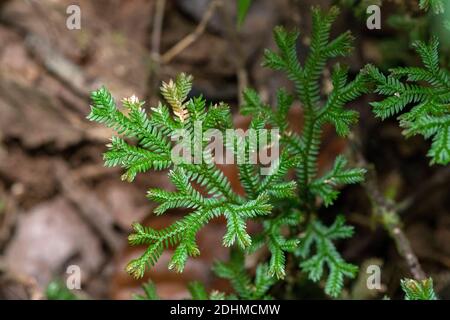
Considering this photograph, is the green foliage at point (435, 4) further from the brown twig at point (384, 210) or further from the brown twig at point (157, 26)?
the brown twig at point (157, 26)

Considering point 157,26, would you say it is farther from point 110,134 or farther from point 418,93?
point 418,93

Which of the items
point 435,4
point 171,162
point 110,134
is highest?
point 110,134

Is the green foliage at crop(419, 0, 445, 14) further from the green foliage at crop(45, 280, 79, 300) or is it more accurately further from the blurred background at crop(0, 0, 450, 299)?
the green foliage at crop(45, 280, 79, 300)

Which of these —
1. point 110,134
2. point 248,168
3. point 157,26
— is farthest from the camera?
point 157,26

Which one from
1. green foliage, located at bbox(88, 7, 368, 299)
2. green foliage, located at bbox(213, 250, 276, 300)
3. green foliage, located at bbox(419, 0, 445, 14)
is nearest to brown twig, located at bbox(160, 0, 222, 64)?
green foliage, located at bbox(88, 7, 368, 299)

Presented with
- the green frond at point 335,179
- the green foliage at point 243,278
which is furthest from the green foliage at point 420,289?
the green foliage at point 243,278

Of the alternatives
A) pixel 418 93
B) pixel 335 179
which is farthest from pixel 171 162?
pixel 418 93
